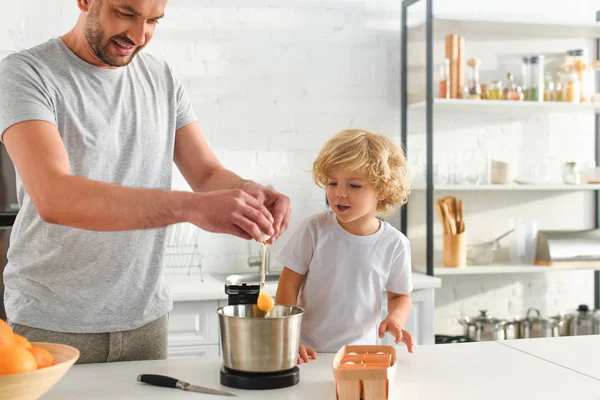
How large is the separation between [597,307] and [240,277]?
6.57ft

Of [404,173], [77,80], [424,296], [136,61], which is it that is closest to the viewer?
[77,80]

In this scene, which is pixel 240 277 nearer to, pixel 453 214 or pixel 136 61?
pixel 453 214

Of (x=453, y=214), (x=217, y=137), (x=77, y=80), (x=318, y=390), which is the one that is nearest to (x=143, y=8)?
(x=77, y=80)

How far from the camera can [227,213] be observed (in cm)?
147

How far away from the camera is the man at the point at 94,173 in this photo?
1760 millimetres

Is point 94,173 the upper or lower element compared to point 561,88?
lower

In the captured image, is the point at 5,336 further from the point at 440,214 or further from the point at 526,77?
the point at 526,77

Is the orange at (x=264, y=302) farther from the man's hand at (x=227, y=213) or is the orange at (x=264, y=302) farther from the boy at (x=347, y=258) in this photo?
the boy at (x=347, y=258)

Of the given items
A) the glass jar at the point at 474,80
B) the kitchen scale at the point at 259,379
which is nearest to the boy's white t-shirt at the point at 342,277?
the kitchen scale at the point at 259,379

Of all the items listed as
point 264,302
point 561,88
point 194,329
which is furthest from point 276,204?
point 561,88

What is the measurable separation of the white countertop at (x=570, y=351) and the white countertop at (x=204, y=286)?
1288 millimetres

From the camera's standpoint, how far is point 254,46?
371 cm

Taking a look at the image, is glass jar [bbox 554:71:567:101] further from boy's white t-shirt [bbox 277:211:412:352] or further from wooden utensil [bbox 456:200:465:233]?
boy's white t-shirt [bbox 277:211:412:352]

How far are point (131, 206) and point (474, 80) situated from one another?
2602 millimetres
